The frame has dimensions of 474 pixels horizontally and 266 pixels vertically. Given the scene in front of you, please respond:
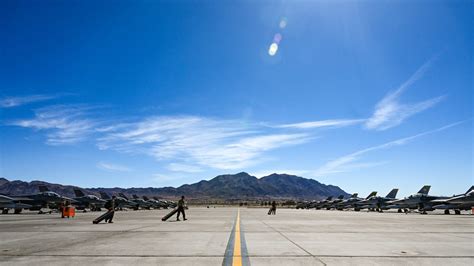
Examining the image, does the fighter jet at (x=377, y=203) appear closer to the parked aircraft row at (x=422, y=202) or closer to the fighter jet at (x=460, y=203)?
the parked aircraft row at (x=422, y=202)

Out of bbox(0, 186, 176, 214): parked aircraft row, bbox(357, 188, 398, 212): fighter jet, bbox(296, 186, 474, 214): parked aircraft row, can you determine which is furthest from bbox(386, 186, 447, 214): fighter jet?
bbox(0, 186, 176, 214): parked aircraft row

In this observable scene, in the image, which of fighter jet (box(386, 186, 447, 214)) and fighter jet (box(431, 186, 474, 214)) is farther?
fighter jet (box(386, 186, 447, 214))

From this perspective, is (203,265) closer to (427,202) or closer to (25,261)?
(25,261)

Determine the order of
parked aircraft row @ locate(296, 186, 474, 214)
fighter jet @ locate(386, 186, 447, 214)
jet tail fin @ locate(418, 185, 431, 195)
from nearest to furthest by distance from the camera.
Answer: parked aircraft row @ locate(296, 186, 474, 214), fighter jet @ locate(386, 186, 447, 214), jet tail fin @ locate(418, 185, 431, 195)

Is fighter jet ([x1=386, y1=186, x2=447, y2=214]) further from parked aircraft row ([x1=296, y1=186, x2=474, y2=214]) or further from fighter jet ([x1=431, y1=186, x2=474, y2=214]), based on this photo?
fighter jet ([x1=431, y1=186, x2=474, y2=214])

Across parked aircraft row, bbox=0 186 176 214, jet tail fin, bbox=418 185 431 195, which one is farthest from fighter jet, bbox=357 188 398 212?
parked aircraft row, bbox=0 186 176 214

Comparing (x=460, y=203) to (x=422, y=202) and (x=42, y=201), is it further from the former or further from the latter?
(x=42, y=201)

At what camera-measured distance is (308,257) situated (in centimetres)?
838

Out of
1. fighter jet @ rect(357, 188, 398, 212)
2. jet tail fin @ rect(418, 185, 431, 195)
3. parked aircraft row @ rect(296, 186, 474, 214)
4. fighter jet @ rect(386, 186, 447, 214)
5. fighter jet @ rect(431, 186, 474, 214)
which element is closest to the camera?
fighter jet @ rect(431, 186, 474, 214)

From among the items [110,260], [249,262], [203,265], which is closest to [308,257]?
[249,262]

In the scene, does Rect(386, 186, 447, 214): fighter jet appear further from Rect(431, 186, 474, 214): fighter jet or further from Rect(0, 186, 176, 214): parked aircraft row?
Rect(0, 186, 176, 214): parked aircraft row

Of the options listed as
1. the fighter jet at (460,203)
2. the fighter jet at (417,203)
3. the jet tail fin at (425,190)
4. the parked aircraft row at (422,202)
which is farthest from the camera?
the jet tail fin at (425,190)

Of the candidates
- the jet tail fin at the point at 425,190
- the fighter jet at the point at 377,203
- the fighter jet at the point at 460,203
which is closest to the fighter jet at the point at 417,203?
the fighter jet at the point at 460,203

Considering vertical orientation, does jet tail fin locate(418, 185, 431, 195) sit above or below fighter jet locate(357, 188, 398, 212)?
above
